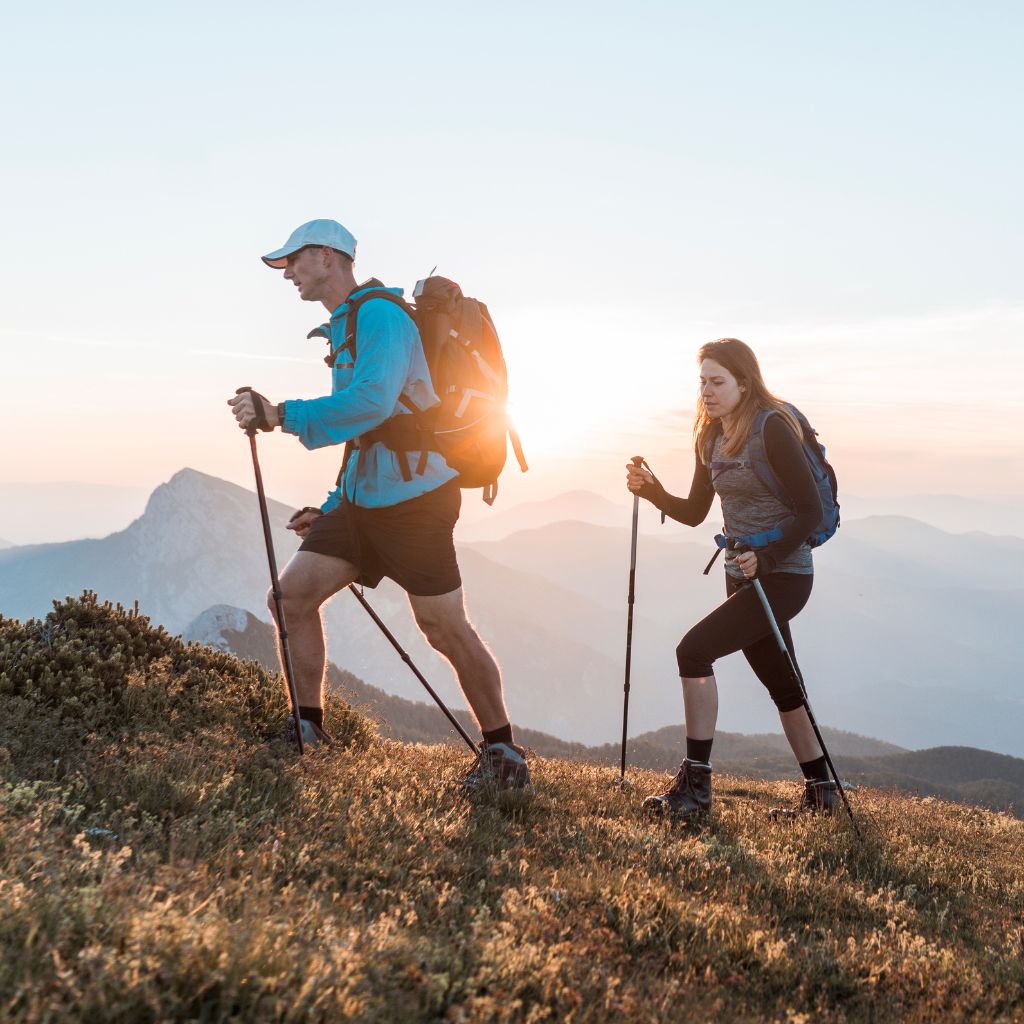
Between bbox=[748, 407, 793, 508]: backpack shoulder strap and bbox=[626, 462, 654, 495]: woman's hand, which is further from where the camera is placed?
bbox=[626, 462, 654, 495]: woman's hand

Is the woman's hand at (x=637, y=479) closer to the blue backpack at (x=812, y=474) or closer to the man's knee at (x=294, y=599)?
the blue backpack at (x=812, y=474)

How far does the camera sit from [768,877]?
4.89m

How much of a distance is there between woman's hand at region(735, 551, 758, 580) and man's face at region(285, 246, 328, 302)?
3577 mm

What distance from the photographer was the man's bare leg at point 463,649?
5984 mm

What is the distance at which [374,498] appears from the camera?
19.6ft

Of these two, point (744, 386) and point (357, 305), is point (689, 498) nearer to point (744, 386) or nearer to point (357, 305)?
point (744, 386)

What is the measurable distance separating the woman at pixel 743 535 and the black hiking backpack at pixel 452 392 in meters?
1.86

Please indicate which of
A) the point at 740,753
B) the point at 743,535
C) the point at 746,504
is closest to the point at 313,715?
the point at 743,535

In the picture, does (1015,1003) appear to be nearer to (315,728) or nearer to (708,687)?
(708,687)

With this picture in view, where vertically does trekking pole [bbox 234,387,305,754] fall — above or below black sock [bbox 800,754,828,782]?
above

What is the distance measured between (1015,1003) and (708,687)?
3151 millimetres

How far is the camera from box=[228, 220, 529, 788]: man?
5.53 m

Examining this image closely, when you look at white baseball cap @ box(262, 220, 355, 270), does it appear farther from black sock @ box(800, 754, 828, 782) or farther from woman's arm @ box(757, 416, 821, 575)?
black sock @ box(800, 754, 828, 782)

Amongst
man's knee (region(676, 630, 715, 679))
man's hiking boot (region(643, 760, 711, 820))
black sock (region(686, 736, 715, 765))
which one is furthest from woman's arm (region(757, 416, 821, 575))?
man's hiking boot (region(643, 760, 711, 820))
